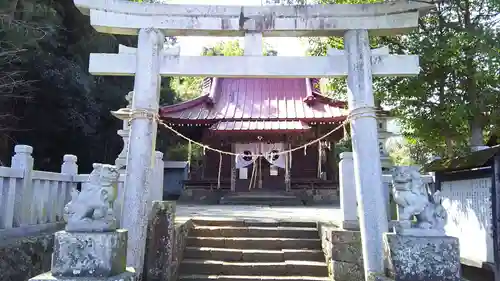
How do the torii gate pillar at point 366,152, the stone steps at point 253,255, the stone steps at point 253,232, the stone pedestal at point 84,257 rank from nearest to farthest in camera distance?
the stone pedestal at point 84,257
the torii gate pillar at point 366,152
the stone steps at point 253,255
the stone steps at point 253,232

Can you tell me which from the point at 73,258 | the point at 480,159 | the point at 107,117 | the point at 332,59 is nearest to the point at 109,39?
the point at 107,117

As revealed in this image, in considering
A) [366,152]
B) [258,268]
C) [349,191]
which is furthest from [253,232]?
[366,152]

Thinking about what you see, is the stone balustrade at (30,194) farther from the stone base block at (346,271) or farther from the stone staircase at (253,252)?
the stone base block at (346,271)

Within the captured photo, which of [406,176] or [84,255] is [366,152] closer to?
[406,176]

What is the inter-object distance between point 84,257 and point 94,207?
0.51 meters

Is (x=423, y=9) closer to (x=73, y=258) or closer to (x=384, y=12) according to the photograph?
(x=384, y=12)

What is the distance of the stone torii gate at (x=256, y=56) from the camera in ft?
17.9

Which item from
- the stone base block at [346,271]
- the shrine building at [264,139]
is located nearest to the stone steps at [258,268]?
the stone base block at [346,271]

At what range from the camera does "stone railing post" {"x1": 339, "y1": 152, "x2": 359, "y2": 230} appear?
6.41 metres

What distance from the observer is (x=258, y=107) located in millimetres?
17641

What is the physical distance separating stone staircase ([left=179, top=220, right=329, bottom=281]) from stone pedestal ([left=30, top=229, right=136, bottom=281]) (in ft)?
8.35

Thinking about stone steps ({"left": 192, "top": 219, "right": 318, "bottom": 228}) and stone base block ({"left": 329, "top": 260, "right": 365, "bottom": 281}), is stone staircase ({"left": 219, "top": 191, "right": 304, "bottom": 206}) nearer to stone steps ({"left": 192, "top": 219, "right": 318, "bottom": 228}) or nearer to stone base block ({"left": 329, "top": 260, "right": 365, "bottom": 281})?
stone steps ({"left": 192, "top": 219, "right": 318, "bottom": 228})

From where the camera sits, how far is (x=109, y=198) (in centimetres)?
419

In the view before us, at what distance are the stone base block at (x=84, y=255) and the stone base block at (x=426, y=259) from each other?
3.03 metres
